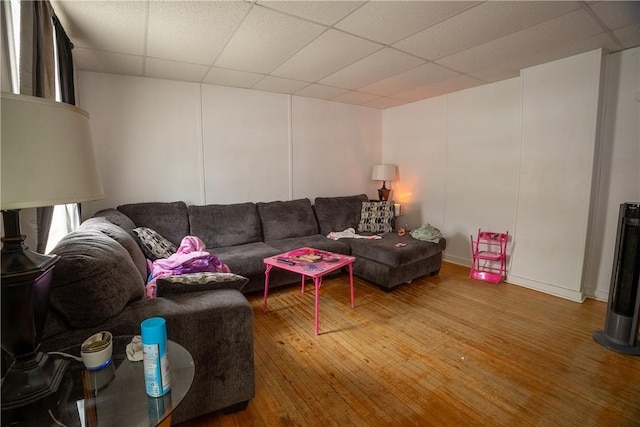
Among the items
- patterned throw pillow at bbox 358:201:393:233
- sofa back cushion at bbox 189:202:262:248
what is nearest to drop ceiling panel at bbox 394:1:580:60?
patterned throw pillow at bbox 358:201:393:233

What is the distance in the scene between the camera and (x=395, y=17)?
6.54 feet

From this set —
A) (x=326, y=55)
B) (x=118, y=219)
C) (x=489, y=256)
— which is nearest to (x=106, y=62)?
(x=118, y=219)

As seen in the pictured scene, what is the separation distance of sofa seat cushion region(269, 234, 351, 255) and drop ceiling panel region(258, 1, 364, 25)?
2162mm

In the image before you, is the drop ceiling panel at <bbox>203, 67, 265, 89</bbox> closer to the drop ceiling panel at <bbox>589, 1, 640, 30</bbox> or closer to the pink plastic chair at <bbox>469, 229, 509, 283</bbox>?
the drop ceiling panel at <bbox>589, 1, 640, 30</bbox>

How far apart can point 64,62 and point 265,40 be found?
4.78ft

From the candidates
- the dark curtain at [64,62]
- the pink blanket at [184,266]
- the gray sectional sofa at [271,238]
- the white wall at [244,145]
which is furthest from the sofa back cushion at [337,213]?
the dark curtain at [64,62]

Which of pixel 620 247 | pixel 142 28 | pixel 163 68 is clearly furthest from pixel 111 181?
pixel 620 247

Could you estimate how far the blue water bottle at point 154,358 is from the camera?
92cm

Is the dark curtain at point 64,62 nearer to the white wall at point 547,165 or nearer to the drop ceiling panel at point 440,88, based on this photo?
the drop ceiling panel at point 440,88

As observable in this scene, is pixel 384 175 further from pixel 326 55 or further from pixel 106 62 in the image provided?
pixel 106 62

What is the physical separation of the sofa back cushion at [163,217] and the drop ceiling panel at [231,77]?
4.79 feet

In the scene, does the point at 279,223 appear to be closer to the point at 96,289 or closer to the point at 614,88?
the point at 96,289

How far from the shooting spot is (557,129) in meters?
2.86

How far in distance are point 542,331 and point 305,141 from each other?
339 centimetres
